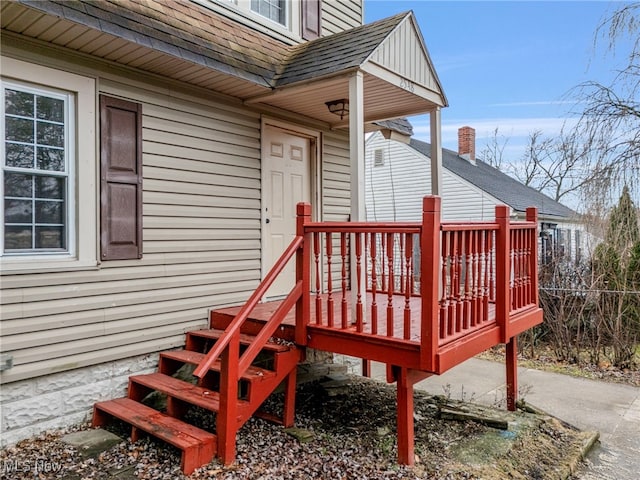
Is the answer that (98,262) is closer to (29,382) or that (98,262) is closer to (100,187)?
(100,187)

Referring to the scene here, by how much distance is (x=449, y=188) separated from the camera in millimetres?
14227

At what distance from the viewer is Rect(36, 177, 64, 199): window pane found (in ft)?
10.9

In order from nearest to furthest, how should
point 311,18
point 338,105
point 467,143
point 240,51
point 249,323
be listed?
point 249,323 → point 240,51 → point 338,105 → point 311,18 → point 467,143

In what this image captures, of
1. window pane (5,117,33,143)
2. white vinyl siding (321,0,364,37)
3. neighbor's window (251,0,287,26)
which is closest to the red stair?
window pane (5,117,33,143)

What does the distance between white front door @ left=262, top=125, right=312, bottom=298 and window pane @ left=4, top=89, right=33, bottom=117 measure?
2.29 meters

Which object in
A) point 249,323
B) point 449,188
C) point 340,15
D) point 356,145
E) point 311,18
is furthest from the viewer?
point 449,188

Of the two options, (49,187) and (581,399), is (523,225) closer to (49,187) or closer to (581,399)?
(581,399)

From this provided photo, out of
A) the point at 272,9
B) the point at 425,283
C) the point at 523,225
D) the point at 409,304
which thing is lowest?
the point at 409,304

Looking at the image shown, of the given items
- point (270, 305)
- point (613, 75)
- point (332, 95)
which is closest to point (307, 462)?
point (270, 305)

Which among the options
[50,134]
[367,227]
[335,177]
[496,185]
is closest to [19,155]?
[50,134]

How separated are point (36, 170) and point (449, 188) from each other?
12.6 meters

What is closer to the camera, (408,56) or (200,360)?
(200,360)

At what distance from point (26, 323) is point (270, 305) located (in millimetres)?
2201

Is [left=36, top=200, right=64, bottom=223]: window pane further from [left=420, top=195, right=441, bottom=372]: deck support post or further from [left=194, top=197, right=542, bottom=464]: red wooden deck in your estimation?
[left=420, top=195, right=441, bottom=372]: deck support post
